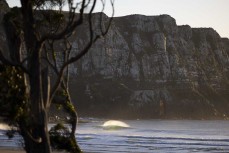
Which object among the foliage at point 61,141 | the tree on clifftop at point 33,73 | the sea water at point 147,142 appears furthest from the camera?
the sea water at point 147,142

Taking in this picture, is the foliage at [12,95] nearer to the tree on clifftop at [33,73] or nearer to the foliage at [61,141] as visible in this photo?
the tree on clifftop at [33,73]

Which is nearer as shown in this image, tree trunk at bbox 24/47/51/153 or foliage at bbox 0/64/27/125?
tree trunk at bbox 24/47/51/153

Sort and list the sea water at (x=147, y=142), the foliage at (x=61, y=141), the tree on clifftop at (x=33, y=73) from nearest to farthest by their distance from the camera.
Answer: the tree on clifftop at (x=33, y=73) → the foliage at (x=61, y=141) → the sea water at (x=147, y=142)

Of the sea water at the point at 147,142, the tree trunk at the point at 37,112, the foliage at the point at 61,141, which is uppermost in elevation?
the tree trunk at the point at 37,112

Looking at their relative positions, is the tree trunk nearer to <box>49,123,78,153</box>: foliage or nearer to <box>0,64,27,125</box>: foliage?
<box>0,64,27,125</box>: foliage

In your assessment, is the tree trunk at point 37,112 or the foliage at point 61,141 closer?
the tree trunk at point 37,112

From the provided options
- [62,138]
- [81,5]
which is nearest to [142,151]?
[62,138]

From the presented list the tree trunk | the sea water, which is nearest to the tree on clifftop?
the tree trunk

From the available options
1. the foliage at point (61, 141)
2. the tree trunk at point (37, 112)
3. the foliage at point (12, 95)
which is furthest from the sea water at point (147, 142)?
the tree trunk at point (37, 112)

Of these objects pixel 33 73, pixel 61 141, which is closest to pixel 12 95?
pixel 33 73

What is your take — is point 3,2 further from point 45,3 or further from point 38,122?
point 38,122

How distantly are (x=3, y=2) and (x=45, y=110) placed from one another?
535cm

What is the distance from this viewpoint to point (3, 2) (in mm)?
16328

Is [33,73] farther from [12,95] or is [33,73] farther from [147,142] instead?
[147,142]
